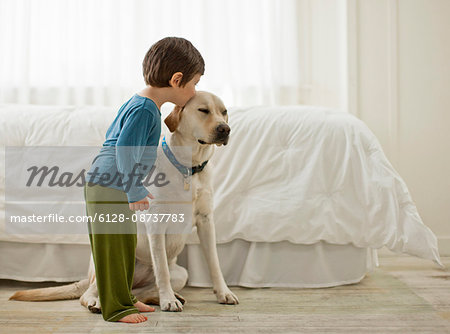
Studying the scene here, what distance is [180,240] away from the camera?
1.53 meters

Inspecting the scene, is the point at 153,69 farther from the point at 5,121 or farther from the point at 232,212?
the point at 5,121

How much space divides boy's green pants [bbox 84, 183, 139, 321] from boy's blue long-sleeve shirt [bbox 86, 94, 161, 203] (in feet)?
0.14

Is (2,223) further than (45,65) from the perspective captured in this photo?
No

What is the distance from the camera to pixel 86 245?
68.9 inches

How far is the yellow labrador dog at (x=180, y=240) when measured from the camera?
1429mm

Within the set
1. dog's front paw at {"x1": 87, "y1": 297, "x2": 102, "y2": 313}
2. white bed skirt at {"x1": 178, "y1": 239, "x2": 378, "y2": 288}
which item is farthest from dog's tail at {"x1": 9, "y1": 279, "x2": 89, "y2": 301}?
white bed skirt at {"x1": 178, "y1": 239, "x2": 378, "y2": 288}

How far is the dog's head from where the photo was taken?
1.40 meters

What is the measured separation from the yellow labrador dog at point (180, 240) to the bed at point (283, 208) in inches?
6.6

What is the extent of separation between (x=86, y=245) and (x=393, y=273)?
132cm

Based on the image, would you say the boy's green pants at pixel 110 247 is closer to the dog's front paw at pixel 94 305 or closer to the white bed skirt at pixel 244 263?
the dog's front paw at pixel 94 305

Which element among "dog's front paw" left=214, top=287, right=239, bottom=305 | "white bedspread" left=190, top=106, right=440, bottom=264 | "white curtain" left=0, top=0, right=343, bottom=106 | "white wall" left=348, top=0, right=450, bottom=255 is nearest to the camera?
"dog's front paw" left=214, top=287, right=239, bottom=305

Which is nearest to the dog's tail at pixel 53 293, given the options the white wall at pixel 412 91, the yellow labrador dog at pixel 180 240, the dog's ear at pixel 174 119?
the yellow labrador dog at pixel 180 240

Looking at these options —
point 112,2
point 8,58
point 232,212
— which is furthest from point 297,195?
point 8,58

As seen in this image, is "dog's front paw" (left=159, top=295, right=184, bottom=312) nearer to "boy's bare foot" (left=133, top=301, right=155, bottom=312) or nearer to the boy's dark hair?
"boy's bare foot" (left=133, top=301, right=155, bottom=312)
